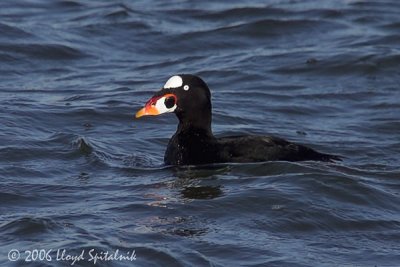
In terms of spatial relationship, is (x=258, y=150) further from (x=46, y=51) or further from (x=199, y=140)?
(x=46, y=51)

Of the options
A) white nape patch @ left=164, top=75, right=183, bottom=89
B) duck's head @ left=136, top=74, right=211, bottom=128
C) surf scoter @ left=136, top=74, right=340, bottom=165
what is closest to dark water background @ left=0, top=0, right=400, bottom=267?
surf scoter @ left=136, top=74, right=340, bottom=165

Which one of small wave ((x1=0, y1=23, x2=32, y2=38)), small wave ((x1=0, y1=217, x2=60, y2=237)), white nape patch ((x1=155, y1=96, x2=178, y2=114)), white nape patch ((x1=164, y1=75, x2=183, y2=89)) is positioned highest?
small wave ((x1=0, y1=23, x2=32, y2=38))

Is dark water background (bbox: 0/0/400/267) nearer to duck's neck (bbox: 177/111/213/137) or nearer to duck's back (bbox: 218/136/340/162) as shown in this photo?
duck's back (bbox: 218/136/340/162)

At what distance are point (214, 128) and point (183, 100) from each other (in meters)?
2.46

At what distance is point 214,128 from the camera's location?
45.0 feet

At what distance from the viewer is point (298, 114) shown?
1446 cm

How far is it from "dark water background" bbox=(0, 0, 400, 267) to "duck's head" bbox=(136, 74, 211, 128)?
0.55 metres

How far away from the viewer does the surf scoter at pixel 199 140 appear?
11016 millimetres

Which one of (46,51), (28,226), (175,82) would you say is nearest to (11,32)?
(46,51)

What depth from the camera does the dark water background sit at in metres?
9.12

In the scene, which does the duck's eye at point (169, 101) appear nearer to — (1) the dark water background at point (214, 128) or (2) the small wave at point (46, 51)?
(1) the dark water background at point (214, 128)

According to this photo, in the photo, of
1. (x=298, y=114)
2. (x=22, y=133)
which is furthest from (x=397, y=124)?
(x=22, y=133)

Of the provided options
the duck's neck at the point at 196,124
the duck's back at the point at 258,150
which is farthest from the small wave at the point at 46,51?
the duck's back at the point at 258,150

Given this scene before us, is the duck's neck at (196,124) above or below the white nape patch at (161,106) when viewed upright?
below
